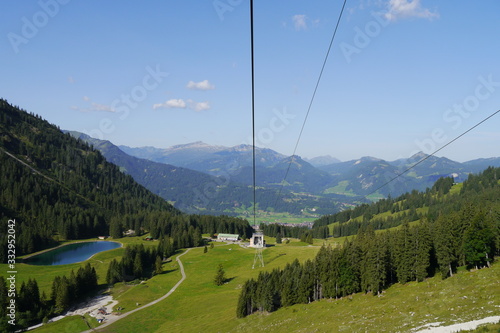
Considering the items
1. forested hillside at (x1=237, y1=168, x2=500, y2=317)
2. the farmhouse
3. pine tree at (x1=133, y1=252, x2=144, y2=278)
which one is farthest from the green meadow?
the farmhouse

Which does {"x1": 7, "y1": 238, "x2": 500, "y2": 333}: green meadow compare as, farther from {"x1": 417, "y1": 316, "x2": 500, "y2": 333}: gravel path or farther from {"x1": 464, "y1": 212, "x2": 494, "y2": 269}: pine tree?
{"x1": 464, "y1": 212, "x2": 494, "y2": 269}: pine tree

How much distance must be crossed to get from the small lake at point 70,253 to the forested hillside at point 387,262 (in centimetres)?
10603

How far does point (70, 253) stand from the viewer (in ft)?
513

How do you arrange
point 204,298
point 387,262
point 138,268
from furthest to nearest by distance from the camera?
point 138,268 → point 204,298 → point 387,262

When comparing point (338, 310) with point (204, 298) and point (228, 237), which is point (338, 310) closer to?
point (204, 298)

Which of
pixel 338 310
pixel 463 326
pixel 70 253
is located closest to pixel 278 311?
pixel 338 310

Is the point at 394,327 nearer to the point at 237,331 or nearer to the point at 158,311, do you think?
the point at 237,331

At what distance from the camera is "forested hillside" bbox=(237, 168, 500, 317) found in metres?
63.2

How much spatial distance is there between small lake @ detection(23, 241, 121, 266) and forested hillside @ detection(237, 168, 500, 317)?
10603cm

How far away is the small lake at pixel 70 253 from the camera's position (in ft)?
457

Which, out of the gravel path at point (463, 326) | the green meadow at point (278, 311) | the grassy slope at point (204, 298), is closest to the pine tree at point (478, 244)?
the green meadow at point (278, 311)

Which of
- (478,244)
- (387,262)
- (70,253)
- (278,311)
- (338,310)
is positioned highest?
(478,244)

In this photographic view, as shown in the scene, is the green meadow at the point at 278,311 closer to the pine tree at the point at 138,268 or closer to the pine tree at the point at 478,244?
the pine tree at the point at 478,244

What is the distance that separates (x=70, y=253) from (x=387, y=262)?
493 ft
